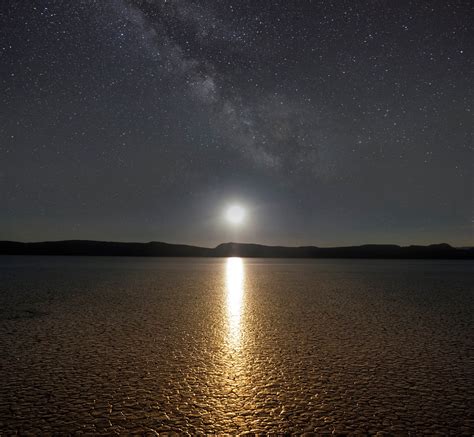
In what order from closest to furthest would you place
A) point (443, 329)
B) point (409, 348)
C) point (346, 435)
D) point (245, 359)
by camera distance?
point (346, 435) < point (245, 359) < point (409, 348) < point (443, 329)

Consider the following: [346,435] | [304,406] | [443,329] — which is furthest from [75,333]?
[443,329]

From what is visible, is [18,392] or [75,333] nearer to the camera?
[18,392]

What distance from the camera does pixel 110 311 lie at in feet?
38.7

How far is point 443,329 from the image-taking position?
948 centimetres

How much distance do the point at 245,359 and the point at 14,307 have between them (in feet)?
31.3

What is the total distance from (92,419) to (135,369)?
181cm

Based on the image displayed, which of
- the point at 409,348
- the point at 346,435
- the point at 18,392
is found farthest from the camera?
the point at 409,348

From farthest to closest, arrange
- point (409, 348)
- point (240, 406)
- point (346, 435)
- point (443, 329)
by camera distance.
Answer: point (443, 329) < point (409, 348) < point (240, 406) < point (346, 435)

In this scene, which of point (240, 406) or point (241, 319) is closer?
point (240, 406)

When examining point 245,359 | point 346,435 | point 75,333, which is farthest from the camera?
point 75,333

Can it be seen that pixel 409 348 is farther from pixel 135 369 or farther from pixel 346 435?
pixel 135 369

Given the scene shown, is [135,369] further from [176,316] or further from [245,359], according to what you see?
[176,316]

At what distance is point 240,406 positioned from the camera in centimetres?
449

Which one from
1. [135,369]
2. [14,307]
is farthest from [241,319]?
[14,307]
